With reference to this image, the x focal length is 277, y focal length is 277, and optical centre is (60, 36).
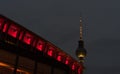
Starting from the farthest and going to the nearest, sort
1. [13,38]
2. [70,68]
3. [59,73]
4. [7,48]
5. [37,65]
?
[70,68] → [59,73] → [37,65] → [13,38] → [7,48]

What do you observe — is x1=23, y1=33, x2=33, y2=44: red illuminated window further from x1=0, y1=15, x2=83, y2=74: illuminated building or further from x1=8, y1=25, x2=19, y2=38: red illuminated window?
x1=8, y1=25, x2=19, y2=38: red illuminated window

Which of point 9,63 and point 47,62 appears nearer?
point 9,63

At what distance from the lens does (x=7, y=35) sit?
18.4m

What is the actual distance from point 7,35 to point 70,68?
31.5ft

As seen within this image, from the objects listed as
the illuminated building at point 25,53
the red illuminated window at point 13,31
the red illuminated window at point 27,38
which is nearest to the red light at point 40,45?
the illuminated building at point 25,53

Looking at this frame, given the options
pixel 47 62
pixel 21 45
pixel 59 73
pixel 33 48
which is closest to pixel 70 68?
pixel 59 73

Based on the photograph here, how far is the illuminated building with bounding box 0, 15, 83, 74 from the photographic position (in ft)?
58.6

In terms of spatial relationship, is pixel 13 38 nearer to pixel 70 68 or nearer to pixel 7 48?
pixel 7 48

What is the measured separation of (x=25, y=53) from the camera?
1941cm

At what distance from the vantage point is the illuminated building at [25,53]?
703 inches

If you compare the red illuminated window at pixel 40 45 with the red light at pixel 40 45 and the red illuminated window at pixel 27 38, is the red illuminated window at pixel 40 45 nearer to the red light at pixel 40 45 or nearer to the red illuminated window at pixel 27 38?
the red light at pixel 40 45

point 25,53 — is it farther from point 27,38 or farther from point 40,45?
point 40,45

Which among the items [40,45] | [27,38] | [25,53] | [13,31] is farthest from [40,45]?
[13,31]

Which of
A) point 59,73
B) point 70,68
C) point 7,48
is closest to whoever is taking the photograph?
point 7,48
